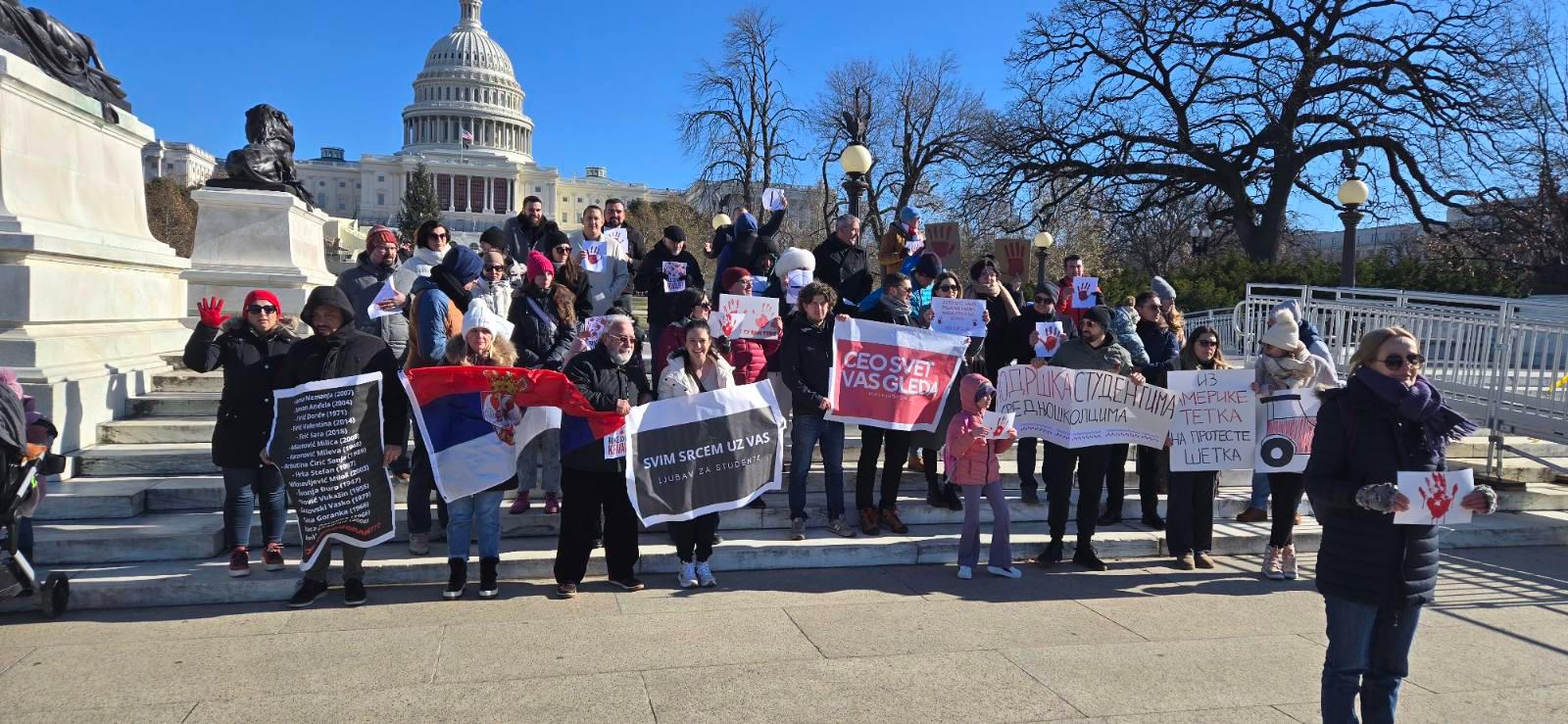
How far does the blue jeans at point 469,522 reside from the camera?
6230 mm

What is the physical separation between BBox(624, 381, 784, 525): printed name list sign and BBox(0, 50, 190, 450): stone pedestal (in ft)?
16.9

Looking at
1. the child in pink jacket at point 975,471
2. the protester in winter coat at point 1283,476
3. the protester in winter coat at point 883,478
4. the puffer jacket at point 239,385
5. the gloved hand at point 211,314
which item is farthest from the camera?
the protester in winter coat at point 883,478

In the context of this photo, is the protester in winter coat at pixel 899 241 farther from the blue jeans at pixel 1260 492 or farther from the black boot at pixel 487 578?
the black boot at pixel 487 578

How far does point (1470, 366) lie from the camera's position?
10523 millimetres

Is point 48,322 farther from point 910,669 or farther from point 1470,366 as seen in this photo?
point 1470,366

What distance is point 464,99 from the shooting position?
Result: 120688mm

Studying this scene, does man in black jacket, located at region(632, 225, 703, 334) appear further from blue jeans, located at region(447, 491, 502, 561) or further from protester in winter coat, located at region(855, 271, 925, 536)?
blue jeans, located at region(447, 491, 502, 561)

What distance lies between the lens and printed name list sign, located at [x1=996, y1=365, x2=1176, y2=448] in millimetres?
7340

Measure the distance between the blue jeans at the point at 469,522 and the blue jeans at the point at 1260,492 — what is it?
6.76m

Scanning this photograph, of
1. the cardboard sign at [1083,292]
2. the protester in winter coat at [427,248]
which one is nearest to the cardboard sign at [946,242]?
the cardboard sign at [1083,292]

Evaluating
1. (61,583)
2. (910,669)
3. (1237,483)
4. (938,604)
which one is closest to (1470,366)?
(1237,483)

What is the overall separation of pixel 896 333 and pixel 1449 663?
14.2 ft

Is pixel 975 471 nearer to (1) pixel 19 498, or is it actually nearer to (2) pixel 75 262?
(1) pixel 19 498

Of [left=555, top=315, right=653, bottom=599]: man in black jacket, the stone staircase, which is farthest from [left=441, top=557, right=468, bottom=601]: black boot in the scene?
[left=555, top=315, right=653, bottom=599]: man in black jacket
